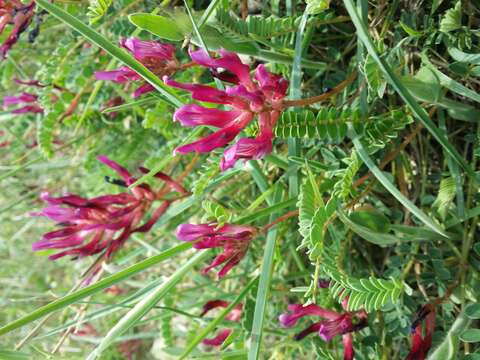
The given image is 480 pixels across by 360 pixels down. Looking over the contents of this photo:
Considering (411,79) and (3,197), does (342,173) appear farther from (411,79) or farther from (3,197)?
(3,197)

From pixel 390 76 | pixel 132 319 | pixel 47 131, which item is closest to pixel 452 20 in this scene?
pixel 390 76

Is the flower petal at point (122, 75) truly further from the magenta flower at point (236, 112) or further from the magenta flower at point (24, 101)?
the magenta flower at point (24, 101)

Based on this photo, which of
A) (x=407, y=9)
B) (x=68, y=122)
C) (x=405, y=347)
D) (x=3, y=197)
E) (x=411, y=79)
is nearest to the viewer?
(x=411, y=79)

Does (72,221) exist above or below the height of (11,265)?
above

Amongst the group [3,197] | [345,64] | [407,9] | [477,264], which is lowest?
[3,197]

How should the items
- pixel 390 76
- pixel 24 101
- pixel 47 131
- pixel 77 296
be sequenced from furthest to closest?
1. pixel 24 101
2. pixel 47 131
3. pixel 77 296
4. pixel 390 76

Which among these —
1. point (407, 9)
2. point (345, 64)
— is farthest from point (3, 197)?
point (407, 9)

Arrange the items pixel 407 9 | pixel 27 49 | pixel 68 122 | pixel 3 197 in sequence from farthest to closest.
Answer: pixel 3 197 < pixel 27 49 < pixel 68 122 < pixel 407 9

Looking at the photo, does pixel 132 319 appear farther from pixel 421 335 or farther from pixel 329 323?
pixel 421 335

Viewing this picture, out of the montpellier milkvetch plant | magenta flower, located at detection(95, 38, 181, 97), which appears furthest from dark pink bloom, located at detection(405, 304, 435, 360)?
magenta flower, located at detection(95, 38, 181, 97)
